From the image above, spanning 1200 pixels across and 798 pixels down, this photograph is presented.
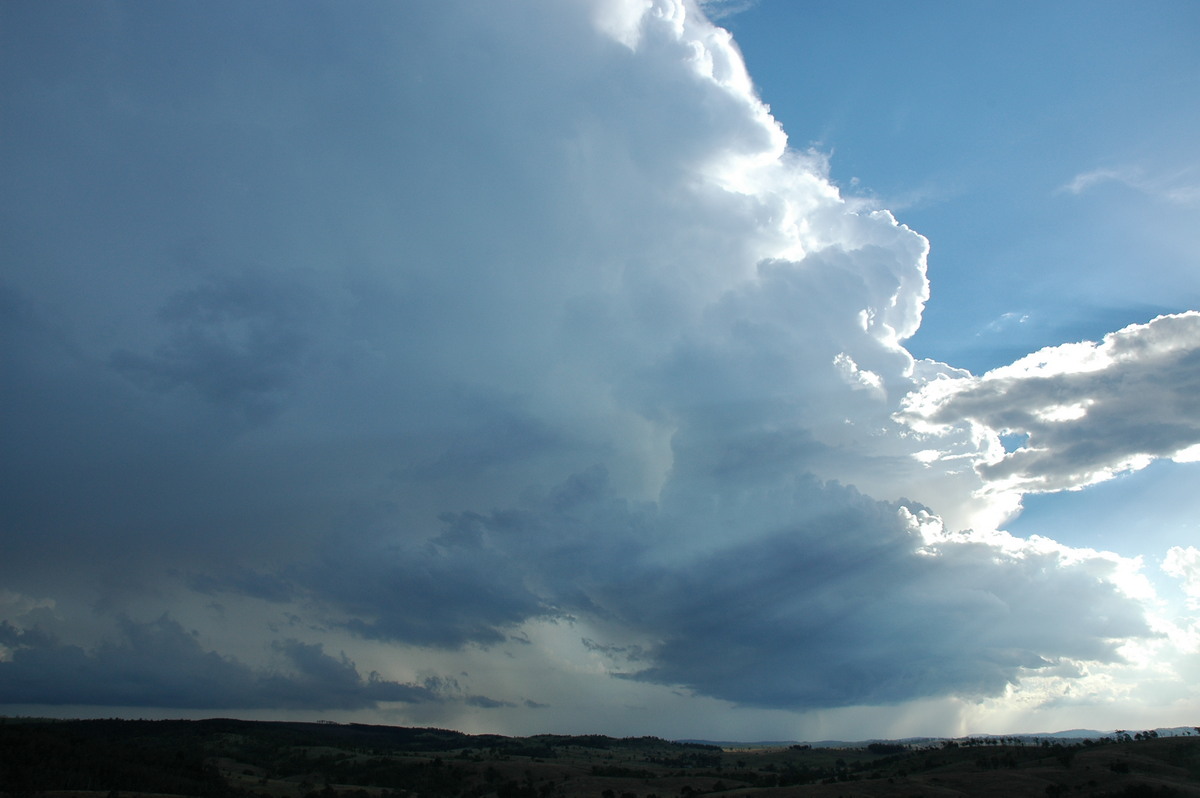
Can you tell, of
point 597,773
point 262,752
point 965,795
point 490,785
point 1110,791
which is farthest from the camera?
point 262,752

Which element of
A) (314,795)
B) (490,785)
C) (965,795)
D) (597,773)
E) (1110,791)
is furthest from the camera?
(597,773)

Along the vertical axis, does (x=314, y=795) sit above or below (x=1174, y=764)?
below

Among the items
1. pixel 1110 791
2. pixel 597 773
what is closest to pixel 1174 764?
pixel 1110 791

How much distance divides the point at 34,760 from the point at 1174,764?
381 ft

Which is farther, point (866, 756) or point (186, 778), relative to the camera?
point (866, 756)

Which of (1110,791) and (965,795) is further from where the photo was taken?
(965,795)

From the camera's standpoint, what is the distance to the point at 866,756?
183m

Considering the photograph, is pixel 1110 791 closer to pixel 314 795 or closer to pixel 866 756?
pixel 314 795

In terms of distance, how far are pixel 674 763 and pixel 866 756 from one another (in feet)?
161

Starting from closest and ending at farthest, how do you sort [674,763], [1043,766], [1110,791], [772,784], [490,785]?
[1110,791]
[1043,766]
[772,784]
[490,785]
[674,763]

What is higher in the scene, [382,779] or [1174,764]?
[1174,764]

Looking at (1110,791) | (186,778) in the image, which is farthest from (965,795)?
(186,778)

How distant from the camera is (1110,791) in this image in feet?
224

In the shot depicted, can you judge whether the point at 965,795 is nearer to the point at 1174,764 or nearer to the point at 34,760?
the point at 1174,764
